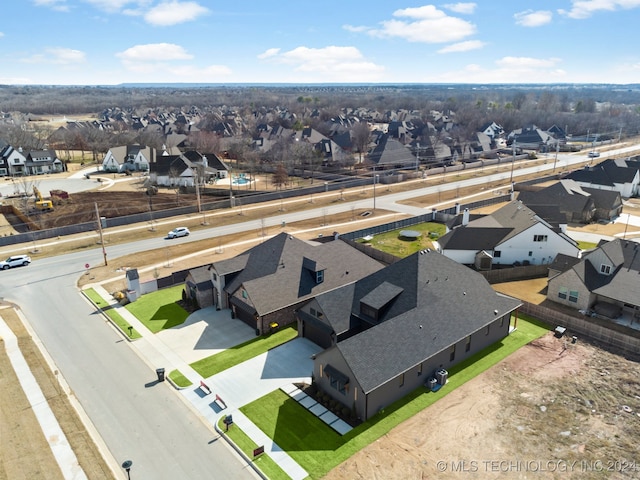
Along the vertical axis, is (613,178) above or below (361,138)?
below

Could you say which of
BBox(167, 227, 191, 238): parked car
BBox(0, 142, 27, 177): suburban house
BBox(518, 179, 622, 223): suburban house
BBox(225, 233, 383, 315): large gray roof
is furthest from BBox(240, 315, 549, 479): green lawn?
BBox(0, 142, 27, 177): suburban house

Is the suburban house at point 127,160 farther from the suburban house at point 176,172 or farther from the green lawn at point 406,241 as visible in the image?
the green lawn at point 406,241

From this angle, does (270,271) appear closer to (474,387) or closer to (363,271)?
(363,271)

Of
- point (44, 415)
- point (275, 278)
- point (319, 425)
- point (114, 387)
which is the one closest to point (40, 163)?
point (275, 278)

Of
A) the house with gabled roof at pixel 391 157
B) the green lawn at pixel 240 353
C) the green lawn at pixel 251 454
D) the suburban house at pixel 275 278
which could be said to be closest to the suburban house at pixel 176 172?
the house with gabled roof at pixel 391 157

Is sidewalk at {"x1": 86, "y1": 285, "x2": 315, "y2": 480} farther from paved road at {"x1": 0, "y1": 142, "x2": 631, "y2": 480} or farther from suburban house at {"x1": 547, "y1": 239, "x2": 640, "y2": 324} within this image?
suburban house at {"x1": 547, "y1": 239, "x2": 640, "y2": 324}

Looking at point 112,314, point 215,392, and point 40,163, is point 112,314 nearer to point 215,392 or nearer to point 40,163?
point 215,392
